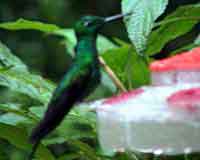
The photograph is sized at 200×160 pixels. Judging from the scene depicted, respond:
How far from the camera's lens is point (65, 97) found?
1.16m

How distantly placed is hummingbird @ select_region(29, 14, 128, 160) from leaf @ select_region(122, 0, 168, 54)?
0.03m

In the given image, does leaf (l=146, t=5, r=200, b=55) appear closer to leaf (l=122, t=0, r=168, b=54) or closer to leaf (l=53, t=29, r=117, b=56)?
leaf (l=122, t=0, r=168, b=54)

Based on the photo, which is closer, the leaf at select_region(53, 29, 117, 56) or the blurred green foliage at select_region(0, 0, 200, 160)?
the blurred green foliage at select_region(0, 0, 200, 160)

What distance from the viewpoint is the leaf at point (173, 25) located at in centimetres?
154

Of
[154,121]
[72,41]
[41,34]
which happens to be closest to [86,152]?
[154,121]

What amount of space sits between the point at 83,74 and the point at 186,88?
0.57ft

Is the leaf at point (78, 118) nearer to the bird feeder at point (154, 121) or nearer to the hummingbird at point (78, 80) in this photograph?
the hummingbird at point (78, 80)

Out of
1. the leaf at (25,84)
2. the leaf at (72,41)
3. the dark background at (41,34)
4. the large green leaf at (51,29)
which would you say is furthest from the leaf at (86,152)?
the dark background at (41,34)

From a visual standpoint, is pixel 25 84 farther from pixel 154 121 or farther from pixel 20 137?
pixel 154 121

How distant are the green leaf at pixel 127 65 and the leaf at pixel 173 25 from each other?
0.15ft

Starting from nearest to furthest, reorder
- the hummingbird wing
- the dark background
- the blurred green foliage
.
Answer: the hummingbird wing → the blurred green foliage → the dark background

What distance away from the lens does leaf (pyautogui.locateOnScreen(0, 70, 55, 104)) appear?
1.47 meters

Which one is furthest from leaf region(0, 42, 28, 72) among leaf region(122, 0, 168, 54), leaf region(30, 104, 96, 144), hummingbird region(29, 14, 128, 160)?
leaf region(122, 0, 168, 54)

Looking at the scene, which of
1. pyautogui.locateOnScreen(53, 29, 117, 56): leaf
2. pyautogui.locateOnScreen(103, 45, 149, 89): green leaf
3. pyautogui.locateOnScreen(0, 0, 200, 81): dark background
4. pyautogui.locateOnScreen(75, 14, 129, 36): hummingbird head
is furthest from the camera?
pyautogui.locateOnScreen(0, 0, 200, 81): dark background
